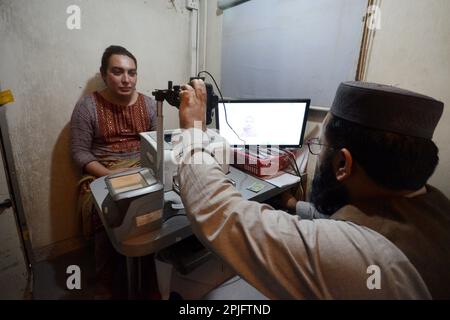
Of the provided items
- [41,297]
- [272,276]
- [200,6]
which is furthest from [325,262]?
[200,6]

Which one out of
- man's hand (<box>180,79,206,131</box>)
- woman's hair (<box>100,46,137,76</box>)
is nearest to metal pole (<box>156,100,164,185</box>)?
man's hand (<box>180,79,206,131</box>)

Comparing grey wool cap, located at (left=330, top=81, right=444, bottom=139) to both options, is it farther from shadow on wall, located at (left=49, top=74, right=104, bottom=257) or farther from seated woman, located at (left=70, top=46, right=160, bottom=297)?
shadow on wall, located at (left=49, top=74, right=104, bottom=257)

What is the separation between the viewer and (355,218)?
1.88 ft

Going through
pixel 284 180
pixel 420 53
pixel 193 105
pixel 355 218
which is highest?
pixel 420 53

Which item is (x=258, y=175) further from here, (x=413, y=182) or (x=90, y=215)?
(x=90, y=215)

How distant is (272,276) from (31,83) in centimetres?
171

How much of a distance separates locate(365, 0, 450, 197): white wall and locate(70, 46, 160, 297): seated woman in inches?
57.2

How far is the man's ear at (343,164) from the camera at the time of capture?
614 millimetres

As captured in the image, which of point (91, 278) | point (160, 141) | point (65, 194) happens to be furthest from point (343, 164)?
point (65, 194)

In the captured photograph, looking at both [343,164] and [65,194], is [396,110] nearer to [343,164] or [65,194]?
[343,164]

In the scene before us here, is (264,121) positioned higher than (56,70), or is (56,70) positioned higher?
(56,70)

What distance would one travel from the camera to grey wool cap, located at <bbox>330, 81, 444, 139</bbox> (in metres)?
0.56

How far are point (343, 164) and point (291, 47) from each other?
111 centimetres

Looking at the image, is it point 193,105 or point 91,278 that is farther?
point 91,278
